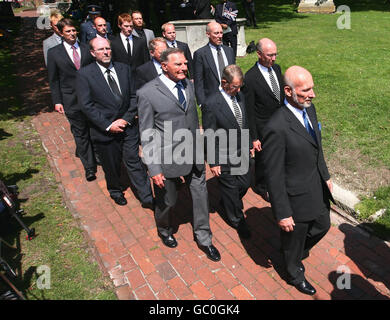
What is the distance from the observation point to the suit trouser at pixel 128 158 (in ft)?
16.2

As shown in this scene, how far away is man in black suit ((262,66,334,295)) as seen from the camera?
3064 mm

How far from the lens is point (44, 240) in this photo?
457cm

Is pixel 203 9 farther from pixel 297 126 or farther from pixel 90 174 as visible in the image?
pixel 297 126

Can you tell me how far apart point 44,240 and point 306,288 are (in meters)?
3.42

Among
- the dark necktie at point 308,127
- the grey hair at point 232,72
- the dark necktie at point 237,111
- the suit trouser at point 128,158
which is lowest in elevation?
the suit trouser at point 128,158

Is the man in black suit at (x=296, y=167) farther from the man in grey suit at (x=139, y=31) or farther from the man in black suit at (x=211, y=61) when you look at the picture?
the man in grey suit at (x=139, y=31)

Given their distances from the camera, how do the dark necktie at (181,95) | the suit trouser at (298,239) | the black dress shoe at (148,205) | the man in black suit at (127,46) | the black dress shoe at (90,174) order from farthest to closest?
1. the man in black suit at (127,46)
2. the black dress shoe at (90,174)
3. the black dress shoe at (148,205)
4. the dark necktie at (181,95)
5. the suit trouser at (298,239)

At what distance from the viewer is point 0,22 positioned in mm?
21969

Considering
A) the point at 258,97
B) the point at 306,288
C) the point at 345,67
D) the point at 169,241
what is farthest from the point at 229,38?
the point at 306,288

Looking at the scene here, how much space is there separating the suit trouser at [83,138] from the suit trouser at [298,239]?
12.2 feet

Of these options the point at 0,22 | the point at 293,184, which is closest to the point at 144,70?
the point at 293,184

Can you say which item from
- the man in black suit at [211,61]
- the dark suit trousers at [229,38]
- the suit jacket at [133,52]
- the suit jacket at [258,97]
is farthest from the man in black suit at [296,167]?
the dark suit trousers at [229,38]

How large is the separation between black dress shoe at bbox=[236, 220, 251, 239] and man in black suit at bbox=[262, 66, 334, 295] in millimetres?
945

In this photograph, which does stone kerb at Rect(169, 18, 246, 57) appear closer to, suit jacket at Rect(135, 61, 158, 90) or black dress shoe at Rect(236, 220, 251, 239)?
suit jacket at Rect(135, 61, 158, 90)
